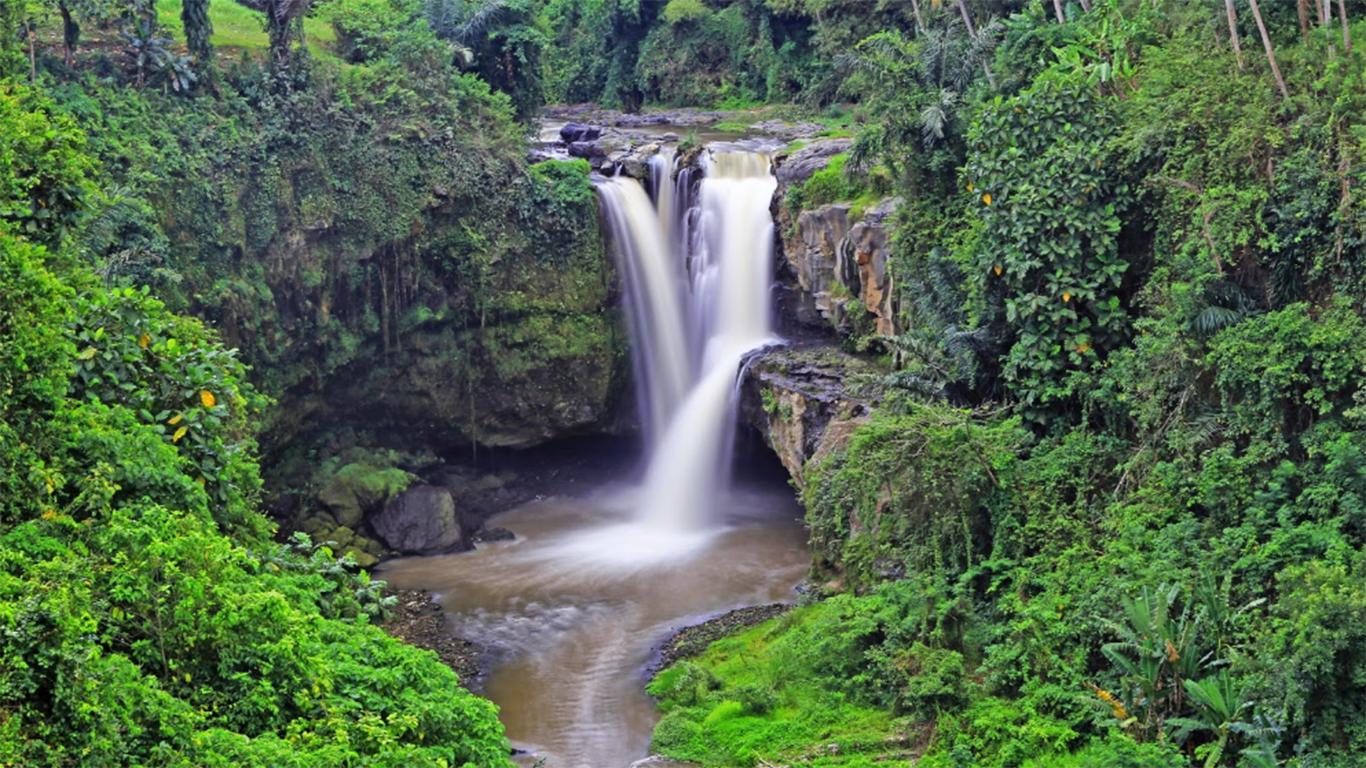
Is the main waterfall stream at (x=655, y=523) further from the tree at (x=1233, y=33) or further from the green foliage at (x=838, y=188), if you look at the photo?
the tree at (x=1233, y=33)

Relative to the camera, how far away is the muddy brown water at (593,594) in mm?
15477

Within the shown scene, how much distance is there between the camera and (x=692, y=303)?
23641 mm

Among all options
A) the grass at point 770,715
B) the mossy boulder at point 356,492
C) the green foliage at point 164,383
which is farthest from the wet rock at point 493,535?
the green foliage at point 164,383

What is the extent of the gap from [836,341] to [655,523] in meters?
4.30

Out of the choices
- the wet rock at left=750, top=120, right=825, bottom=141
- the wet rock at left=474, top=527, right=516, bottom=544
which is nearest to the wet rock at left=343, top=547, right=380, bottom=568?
the wet rock at left=474, top=527, right=516, bottom=544

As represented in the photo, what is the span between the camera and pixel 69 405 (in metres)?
9.63

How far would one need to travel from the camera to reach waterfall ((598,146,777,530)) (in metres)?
22.4

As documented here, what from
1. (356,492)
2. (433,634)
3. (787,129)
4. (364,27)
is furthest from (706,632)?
(787,129)

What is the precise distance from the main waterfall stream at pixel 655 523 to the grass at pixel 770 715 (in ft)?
1.84

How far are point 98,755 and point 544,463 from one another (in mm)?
18088

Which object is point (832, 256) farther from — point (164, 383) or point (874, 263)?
point (164, 383)

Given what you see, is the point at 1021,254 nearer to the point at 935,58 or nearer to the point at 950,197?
the point at 950,197

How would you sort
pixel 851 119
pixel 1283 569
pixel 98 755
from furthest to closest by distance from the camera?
pixel 851 119
pixel 1283 569
pixel 98 755

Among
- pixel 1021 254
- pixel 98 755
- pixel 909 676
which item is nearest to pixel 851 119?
pixel 1021 254
